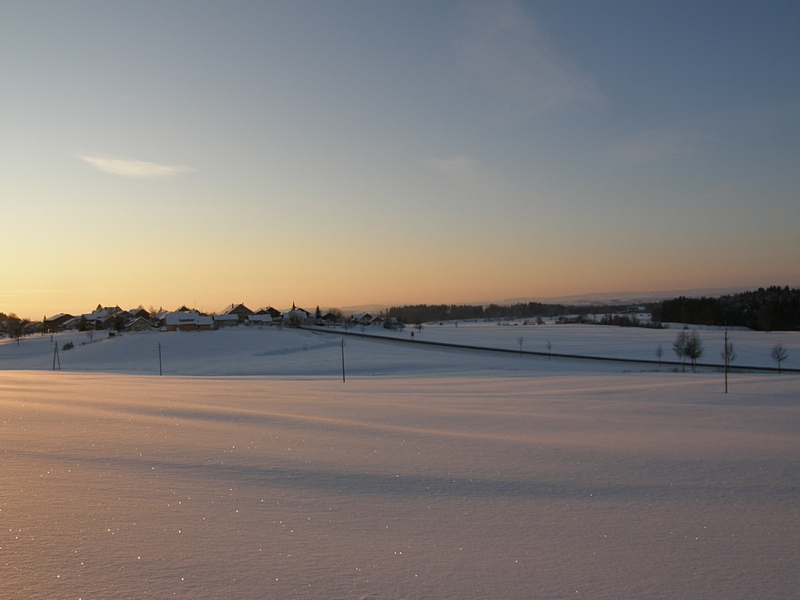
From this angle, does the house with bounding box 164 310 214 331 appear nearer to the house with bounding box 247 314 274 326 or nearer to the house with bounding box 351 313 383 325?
the house with bounding box 247 314 274 326

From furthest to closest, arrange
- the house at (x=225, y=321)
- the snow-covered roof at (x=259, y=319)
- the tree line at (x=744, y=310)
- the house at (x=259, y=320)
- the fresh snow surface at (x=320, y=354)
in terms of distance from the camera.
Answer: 1. the snow-covered roof at (x=259, y=319)
2. the house at (x=259, y=320)
3. the tree line at (x=744, y=310)
4. the house at (x=225, y=321)
5. the fresh snow surface at (x=320, y=354)

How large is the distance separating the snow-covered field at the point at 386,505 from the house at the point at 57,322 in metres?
133

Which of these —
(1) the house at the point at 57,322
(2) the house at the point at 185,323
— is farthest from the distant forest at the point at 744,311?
(1) the house at the point at 57,322

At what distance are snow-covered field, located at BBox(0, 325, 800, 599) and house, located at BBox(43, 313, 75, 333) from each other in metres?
133

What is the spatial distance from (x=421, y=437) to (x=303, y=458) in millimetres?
3080

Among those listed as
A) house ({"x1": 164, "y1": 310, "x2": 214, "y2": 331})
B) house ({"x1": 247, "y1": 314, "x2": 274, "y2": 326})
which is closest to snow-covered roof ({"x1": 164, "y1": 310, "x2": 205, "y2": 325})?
house ({"x1": 164, "y1": 310, "x2": 214, "y2": 331})

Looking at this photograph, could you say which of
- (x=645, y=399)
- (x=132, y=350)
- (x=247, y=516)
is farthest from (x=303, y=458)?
(x=132, y=350)

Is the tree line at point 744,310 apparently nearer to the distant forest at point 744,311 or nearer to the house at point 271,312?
the distant forest at point 744,311

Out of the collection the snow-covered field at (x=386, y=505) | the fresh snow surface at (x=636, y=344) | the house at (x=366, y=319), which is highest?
the house at (x=366, y=319)

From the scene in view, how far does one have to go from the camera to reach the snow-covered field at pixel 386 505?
4859 millimetres

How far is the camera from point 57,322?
134125 mm

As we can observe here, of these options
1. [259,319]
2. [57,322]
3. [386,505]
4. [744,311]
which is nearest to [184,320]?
[259,319]

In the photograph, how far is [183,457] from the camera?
8.68m

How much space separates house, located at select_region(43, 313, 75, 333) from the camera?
12644 centimetres
